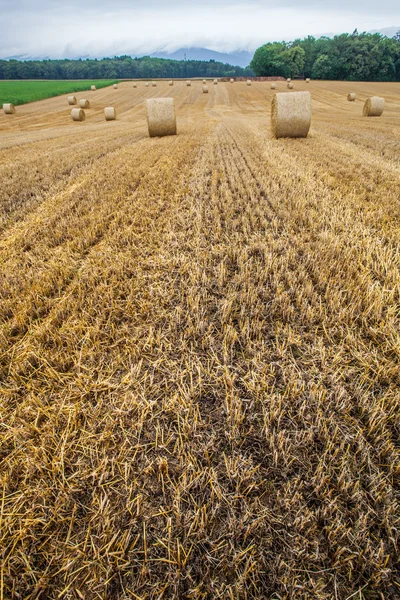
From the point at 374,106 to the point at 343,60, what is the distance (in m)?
64.7

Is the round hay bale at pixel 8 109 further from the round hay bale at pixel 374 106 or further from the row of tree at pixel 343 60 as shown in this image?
the row of tree at pixel 343 60

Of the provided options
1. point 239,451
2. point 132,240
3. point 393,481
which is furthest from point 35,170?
point 393,481

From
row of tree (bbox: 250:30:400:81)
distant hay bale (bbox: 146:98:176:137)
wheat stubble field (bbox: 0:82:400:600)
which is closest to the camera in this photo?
wheat stubble field (bbox: 0:82:400:600)

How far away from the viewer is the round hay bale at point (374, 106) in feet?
65.2

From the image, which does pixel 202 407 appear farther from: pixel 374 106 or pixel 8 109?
pixel 8 109

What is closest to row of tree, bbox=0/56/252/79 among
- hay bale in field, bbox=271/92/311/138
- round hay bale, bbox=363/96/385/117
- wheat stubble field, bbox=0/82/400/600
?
round hay bale, bbox=363/96/385/117

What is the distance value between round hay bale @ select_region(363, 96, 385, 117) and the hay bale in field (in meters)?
12.8

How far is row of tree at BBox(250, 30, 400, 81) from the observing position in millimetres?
64625

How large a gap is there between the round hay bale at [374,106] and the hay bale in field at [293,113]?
12.8 meters

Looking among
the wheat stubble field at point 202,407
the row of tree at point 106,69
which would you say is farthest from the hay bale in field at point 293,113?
the row of tree at point 106,69

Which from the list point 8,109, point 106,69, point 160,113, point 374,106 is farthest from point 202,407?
point 106,69

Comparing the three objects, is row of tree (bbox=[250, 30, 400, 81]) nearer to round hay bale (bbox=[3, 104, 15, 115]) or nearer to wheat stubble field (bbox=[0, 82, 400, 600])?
round hay bale (bbox=[3, 104, 15, 115])

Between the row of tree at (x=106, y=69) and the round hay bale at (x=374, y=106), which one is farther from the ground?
the row of tree at (x=106, y=69)

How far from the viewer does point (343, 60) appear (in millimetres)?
66500
